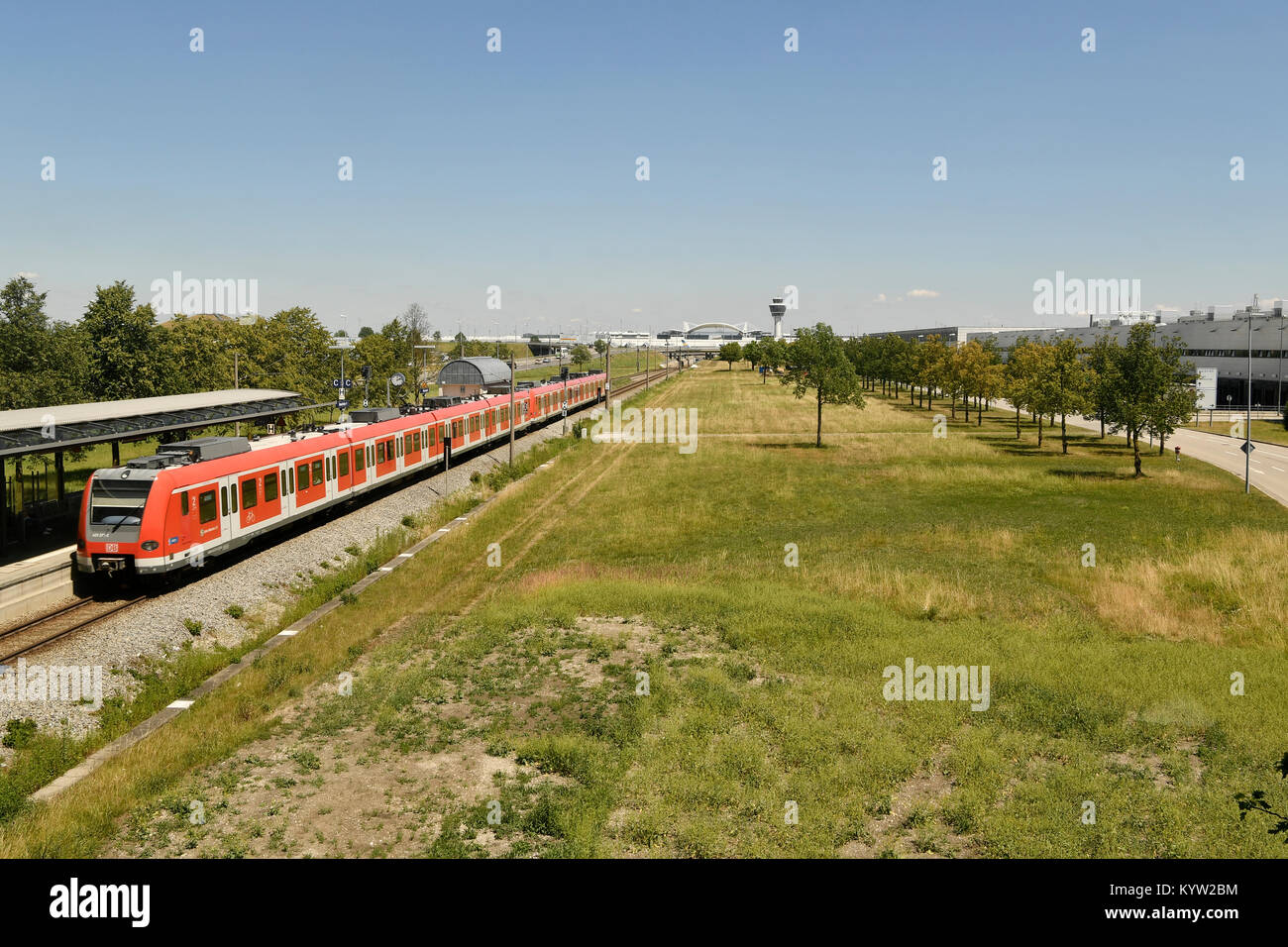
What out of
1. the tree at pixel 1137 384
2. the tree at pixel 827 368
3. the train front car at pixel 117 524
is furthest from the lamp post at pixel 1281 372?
the train front car at pixel 117 524

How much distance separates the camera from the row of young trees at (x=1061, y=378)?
4538cm

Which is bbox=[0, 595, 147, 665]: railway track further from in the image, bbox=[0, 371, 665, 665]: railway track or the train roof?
the train roof

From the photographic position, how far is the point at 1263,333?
86500mm

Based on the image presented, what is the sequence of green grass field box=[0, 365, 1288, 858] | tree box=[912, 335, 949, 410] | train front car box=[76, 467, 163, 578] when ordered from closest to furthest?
green grass field box=[0, 365, 1288, 858]
train front car box=[76, 467, 163, 578]
tree box=[912, 335, 949, 410]

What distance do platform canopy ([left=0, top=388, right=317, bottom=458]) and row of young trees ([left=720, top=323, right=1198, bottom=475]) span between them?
3545cm

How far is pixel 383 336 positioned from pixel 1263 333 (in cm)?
8863

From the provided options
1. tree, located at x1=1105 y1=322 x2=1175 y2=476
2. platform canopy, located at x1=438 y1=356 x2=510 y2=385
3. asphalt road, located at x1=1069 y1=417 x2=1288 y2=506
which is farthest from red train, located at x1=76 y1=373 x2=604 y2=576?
asphalt road, located at x1=1069 y1=417 x2=1288 y2=506

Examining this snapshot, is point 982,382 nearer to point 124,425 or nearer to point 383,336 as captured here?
point 383,336

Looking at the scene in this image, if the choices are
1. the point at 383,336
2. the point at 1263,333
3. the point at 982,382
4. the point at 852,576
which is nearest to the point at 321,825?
the point at 852,576

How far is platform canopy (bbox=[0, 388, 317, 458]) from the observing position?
2295cm

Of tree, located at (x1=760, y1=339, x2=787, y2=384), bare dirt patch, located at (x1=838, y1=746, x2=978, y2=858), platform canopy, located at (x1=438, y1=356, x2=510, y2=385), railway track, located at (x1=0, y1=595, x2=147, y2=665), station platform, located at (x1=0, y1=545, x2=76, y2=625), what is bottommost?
bare dirt patch, located at (x1=838, y1=746, x2=978, y2=858)

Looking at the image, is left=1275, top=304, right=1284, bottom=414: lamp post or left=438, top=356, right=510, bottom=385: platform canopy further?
left=1275, top=304, right=1284, bottom=414: lamp post
